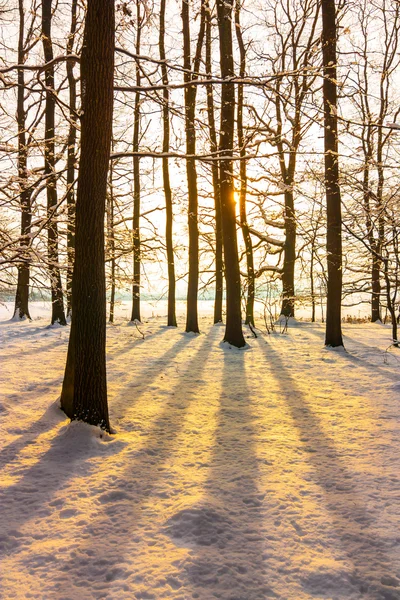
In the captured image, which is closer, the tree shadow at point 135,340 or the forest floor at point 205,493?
the forest floor at point 205,493

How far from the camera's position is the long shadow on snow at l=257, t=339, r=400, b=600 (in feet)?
7.11

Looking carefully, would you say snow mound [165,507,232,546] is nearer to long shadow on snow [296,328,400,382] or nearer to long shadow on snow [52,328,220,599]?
long shadow on snow [52,328,220,599]

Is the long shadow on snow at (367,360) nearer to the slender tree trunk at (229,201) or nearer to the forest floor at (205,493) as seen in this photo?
the forest floor at (205,493)

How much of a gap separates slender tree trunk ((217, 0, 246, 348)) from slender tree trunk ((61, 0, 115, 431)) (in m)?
4.68

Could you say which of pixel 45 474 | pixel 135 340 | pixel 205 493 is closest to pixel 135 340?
pixel 135 340

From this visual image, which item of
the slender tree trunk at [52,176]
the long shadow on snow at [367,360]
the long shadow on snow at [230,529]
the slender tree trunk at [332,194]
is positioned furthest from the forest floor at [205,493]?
the slender tree trunk at [332,194]

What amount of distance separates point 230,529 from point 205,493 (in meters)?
0.49

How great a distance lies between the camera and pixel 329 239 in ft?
30.1

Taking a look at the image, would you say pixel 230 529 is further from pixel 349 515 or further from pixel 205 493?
pixel 349 515

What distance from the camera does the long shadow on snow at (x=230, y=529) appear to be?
7.03 feet

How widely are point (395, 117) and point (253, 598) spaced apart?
19.3 metres

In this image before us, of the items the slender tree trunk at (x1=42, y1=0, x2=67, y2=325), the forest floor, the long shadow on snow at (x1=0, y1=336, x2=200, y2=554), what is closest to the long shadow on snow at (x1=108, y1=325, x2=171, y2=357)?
the slender tree trunk at (x1=42, y1=0, x2=67, y2=325)

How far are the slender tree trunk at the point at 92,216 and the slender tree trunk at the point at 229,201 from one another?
468cm

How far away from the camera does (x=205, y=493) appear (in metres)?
3.07
